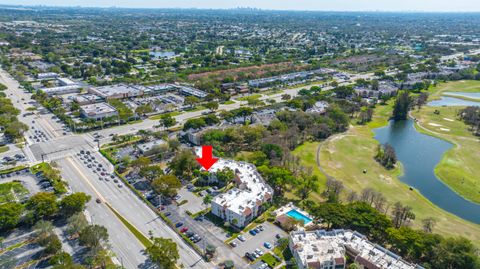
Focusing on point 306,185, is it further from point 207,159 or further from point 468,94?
point 468,94

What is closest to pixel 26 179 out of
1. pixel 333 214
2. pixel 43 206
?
pixel 43 206

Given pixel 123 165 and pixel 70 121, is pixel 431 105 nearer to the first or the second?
pixel 123 165

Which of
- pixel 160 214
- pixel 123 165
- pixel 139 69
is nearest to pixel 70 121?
pixel 123 165

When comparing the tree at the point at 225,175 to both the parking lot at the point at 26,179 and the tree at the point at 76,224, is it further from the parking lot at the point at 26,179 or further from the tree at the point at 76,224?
the parking lot at the point at 26,179

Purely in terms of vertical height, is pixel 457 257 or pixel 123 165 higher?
pixel 457 257

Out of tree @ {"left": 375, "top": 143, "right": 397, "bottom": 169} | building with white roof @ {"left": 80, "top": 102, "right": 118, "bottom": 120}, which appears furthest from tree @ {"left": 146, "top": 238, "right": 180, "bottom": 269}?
building with white roof @ {"left": 80, "top": 102, "right": 118, "bottom": 120}

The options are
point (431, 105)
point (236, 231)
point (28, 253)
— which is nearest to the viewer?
point (28, 253)
